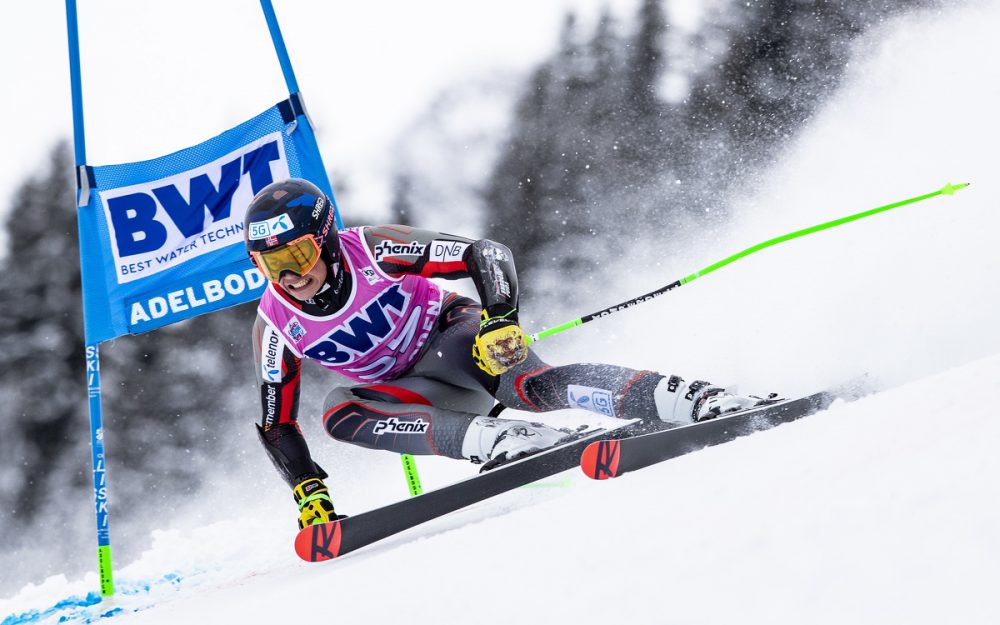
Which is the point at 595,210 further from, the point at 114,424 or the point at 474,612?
the point at 474,612

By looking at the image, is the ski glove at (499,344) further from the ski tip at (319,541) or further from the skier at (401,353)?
the ski tip at (319,541)

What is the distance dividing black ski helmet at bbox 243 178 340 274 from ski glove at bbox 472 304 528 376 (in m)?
0.72

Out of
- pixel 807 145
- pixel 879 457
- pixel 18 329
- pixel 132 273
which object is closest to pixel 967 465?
pixel 879 457

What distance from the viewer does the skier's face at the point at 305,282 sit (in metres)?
3.35

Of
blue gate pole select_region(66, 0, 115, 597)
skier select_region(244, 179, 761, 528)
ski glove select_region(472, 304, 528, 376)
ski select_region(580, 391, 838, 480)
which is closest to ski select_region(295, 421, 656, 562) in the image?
skier select_region(244, 179, 761, 528)

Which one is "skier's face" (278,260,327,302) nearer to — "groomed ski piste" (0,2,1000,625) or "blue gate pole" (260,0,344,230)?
"groomed ski piste" (0,2,1000,625)

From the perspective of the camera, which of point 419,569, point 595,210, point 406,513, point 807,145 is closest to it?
point 419,569

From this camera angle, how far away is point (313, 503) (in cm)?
356

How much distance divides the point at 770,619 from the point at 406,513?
6.37 ft

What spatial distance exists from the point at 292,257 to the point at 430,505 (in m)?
1.05

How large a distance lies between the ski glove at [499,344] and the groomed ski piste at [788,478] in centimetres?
47

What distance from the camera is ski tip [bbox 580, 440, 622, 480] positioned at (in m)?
2.49

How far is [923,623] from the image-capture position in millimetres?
1048

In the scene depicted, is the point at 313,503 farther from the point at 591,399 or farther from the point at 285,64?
the point at 285,64
